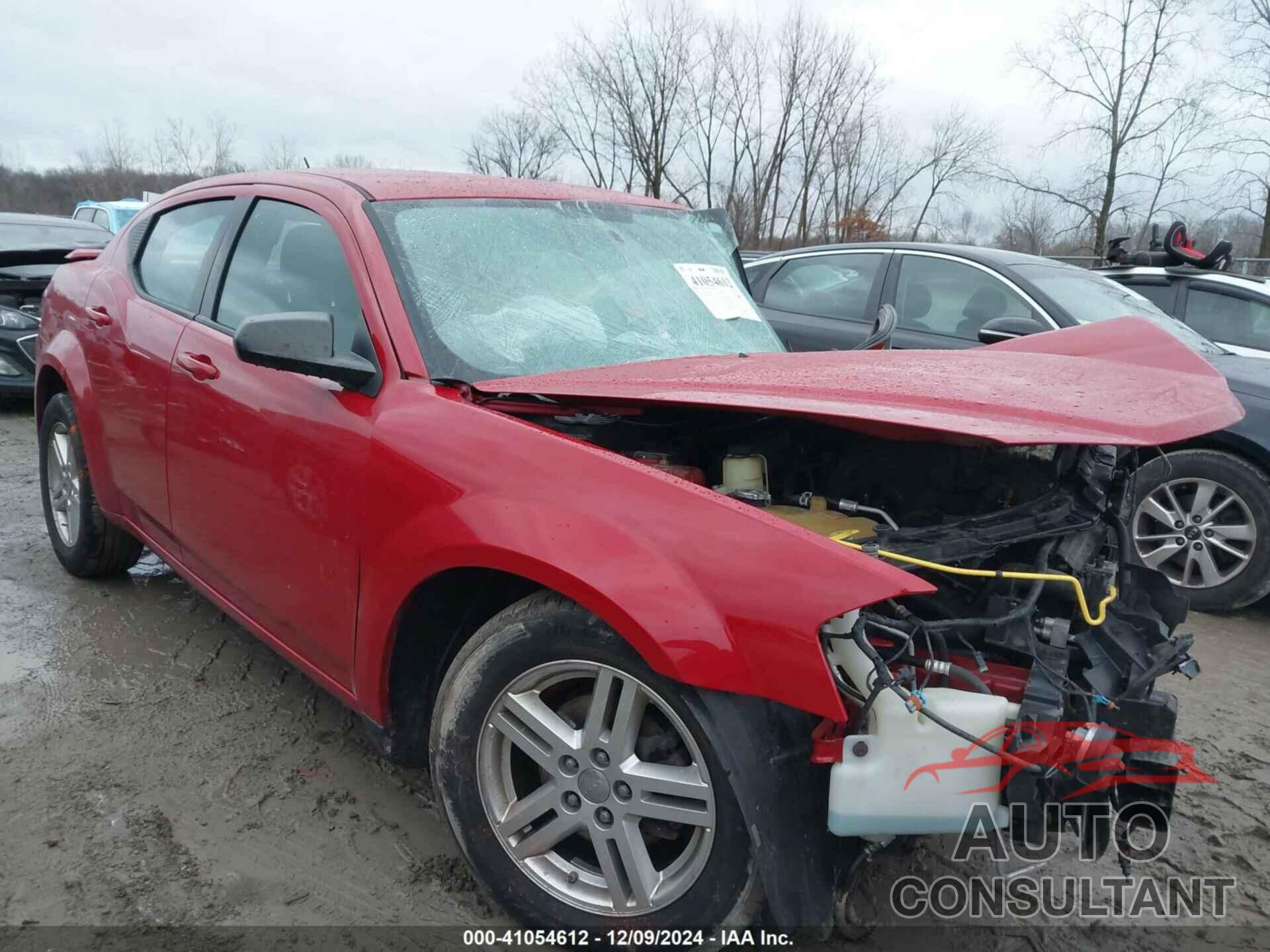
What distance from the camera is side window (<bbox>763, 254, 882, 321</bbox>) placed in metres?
5.90

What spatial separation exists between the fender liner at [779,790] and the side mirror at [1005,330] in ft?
8.28

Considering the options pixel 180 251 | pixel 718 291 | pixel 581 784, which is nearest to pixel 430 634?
pixel 581 784

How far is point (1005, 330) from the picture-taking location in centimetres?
380

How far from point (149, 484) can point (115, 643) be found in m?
0.80

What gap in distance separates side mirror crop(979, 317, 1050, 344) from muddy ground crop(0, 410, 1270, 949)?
5.08 feet

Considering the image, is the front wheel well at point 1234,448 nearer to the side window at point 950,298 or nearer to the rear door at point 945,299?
the rear door at point 945,299

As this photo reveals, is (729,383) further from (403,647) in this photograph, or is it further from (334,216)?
(334,216)

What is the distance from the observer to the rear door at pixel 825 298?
227 inches

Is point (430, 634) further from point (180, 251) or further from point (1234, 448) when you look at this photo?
point (1234, 448)

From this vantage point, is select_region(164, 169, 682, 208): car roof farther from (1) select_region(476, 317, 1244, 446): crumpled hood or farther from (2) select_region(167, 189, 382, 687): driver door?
(1) select_region(476, 317, 1244, 446): crumpled hood

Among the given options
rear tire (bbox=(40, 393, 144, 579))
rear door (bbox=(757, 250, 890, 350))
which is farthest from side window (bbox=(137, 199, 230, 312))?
rear door (bbox=(757, 250, 890, 350))

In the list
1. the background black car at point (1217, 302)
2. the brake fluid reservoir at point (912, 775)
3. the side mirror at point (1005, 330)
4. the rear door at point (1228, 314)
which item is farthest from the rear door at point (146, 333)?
the rear door at point (1228, 314)

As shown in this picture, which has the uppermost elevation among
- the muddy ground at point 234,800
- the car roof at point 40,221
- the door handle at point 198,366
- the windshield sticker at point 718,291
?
the car roof at point 40,221

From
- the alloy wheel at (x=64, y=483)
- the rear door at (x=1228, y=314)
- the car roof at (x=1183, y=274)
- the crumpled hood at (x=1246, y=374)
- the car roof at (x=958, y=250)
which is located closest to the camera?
the alloy wheel at (x=64, y=483)
